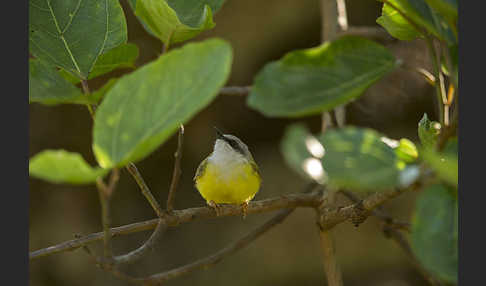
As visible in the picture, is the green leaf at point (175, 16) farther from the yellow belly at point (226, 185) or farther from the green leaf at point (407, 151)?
the yellow belly at point (226, 185)

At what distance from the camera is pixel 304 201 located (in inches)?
43.3

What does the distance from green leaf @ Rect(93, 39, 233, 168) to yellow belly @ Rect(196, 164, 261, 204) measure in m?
1.11

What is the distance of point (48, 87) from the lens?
25.4 inches

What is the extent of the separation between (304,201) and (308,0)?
1.31m

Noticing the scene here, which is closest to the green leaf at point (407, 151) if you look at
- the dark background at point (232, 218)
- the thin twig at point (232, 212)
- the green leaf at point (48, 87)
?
the thin twig at point (232, 212)

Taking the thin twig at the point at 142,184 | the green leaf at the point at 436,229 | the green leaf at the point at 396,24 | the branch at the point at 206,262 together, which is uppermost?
the green leaf at the point at 396,24

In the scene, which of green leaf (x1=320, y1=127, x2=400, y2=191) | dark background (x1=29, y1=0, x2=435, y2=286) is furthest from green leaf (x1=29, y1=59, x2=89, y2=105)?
dark background (x1=29, y1=0, x2=435, y2=286)

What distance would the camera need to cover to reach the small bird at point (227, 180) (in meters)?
1.63

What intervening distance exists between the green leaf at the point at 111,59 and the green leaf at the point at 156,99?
0.91 feet

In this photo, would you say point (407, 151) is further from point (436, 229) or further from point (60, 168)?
point (60, 168)

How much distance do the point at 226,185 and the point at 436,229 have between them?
1.15 m

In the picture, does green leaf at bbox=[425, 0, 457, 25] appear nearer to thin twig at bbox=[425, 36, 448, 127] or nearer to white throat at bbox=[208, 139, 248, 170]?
thin twig at bbox=[425, 36, 448, 127]

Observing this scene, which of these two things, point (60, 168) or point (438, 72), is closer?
point (60, 168)

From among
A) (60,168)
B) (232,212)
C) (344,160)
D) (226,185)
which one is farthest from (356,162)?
(226,185)
